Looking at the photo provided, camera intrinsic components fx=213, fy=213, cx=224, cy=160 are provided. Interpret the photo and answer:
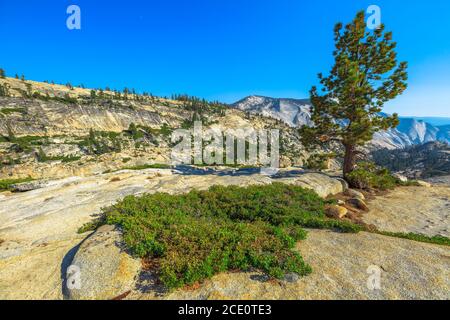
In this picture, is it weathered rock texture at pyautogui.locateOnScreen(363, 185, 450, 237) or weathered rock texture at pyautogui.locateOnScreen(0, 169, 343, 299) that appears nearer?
weathered rock texture at pyautogui.locateOnScreen(0, 169, 343, 299)

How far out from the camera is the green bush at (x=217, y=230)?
21.4 ft

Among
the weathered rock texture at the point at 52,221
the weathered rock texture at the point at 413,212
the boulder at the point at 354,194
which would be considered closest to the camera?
the weathered rock texture at the point at 52,221

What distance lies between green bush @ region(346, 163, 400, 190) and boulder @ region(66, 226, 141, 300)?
741 inches

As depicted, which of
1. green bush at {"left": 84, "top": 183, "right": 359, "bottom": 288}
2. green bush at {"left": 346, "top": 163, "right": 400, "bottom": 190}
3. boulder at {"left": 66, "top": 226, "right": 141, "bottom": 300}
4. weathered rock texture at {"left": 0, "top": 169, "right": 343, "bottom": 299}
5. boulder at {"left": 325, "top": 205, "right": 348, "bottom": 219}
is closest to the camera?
boulder at {"left": 66, "top": 226, "right": 141, "bottom": 300}

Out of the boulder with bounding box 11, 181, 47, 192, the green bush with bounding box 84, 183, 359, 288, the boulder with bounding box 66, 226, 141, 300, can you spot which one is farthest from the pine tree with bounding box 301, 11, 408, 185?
the boulder with bounding box 11, 181, 47, 192

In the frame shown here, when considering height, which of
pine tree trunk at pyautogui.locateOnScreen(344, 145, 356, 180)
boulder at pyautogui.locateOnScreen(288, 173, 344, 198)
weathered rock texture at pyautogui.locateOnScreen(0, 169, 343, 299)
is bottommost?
weathered rock texture at pyautogui.locateOnScreen(0, 169, 343, 299)

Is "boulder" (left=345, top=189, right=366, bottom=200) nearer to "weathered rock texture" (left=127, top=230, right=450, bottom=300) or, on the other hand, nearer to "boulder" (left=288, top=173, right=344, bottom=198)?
"boulder" (left=288, top=173, right=344, bottom=198)

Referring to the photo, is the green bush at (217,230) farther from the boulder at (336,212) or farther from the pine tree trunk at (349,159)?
the pine tree trunk at (349,159)

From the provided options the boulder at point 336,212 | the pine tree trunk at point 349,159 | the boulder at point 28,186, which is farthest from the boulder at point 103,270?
the pine tree trunk at point 349,159

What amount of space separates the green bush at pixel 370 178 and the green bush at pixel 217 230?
Result: 7.17m

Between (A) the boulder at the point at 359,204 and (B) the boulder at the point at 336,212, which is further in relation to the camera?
(A) the boulder at the point at 359,204

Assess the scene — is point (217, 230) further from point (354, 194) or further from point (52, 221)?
point (354, 194)

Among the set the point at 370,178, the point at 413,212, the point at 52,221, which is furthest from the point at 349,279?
the point at 370,178

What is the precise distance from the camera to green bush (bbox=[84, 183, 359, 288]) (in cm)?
653
